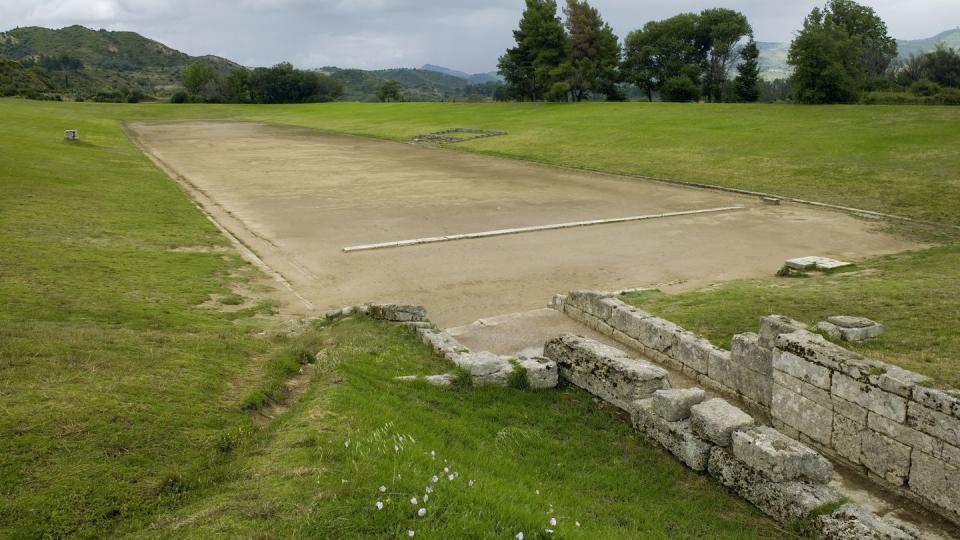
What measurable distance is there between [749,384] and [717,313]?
380 centimetres

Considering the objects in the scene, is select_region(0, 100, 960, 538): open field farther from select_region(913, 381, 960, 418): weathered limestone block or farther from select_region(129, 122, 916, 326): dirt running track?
select_region(913, 381, 960, 418): weathered limestone block

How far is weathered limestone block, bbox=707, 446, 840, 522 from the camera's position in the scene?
6.95 m

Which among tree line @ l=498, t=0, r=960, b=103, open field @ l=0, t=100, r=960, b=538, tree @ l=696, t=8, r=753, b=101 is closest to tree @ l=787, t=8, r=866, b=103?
tree line @ l=498, t=0, r=960, b=103

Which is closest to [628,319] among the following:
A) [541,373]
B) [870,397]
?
[541,373]

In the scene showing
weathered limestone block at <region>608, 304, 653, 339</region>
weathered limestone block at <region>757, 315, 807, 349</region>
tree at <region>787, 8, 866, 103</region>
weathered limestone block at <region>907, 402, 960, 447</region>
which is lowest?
weathered limestone block at <region>608, 304, 653, 339</region>

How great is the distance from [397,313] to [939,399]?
963 centimetres

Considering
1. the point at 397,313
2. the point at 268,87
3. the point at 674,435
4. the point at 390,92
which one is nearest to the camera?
the point at 674,435

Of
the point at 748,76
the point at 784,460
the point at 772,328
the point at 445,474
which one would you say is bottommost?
the point at 784,460

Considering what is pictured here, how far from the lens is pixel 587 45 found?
268 ft

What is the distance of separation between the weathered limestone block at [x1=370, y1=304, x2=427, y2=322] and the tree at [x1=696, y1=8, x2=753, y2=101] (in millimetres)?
81466

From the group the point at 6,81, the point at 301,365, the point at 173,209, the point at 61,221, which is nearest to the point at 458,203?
the point at 173,209

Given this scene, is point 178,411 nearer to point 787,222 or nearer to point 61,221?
point 61,221

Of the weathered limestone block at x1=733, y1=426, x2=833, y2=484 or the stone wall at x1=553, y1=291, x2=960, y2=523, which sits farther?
the weathered limestone block at x1=733, y1=426, x2=833, y2=484

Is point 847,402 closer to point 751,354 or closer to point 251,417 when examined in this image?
point 751,354
